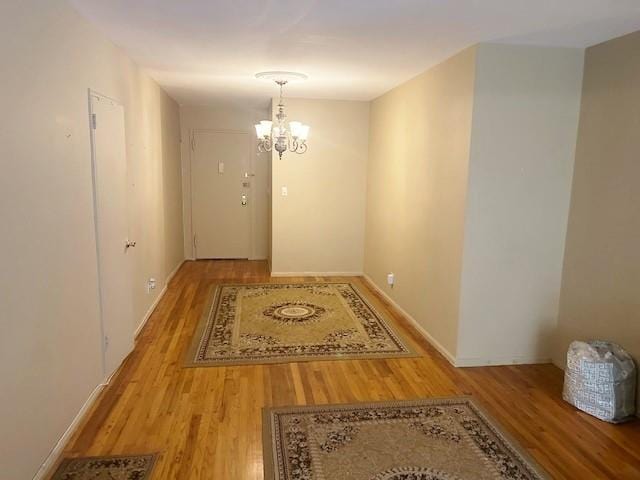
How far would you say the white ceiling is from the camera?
2439 millimetres

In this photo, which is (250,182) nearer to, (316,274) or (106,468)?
(316,274)

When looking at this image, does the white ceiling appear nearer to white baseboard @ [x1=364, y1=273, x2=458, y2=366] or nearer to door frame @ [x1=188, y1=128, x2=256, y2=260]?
white baseboard @ [x1=364, y1=273, x2=458, y2=366]

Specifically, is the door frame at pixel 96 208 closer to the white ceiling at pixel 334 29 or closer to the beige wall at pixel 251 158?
the white ceiling at pixel 334 29

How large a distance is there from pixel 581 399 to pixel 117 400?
2.95 m

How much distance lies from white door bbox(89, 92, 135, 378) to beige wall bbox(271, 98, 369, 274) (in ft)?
8.77

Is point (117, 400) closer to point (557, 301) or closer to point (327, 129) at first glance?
point (557, 301)

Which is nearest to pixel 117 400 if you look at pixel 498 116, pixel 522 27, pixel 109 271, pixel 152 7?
pixel 109 271

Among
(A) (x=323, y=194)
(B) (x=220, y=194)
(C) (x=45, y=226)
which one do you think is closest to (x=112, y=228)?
(C) (x=45, y=226)

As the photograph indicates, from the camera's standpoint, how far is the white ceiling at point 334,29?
8.00ft

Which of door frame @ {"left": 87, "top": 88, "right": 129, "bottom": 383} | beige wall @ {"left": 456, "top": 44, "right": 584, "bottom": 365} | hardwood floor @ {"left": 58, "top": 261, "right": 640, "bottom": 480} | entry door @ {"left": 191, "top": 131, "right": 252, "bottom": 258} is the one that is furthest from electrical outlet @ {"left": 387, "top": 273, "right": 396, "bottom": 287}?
door frame @ {"left": 87, "top": 88, "right": 129, "bottom": 383}

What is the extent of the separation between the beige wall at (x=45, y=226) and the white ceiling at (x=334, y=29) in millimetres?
354

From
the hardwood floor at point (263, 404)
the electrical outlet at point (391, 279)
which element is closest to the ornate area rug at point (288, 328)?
the hardwood floor at point (263, 404)

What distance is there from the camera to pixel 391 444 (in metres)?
2.54

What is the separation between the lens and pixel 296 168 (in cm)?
602
